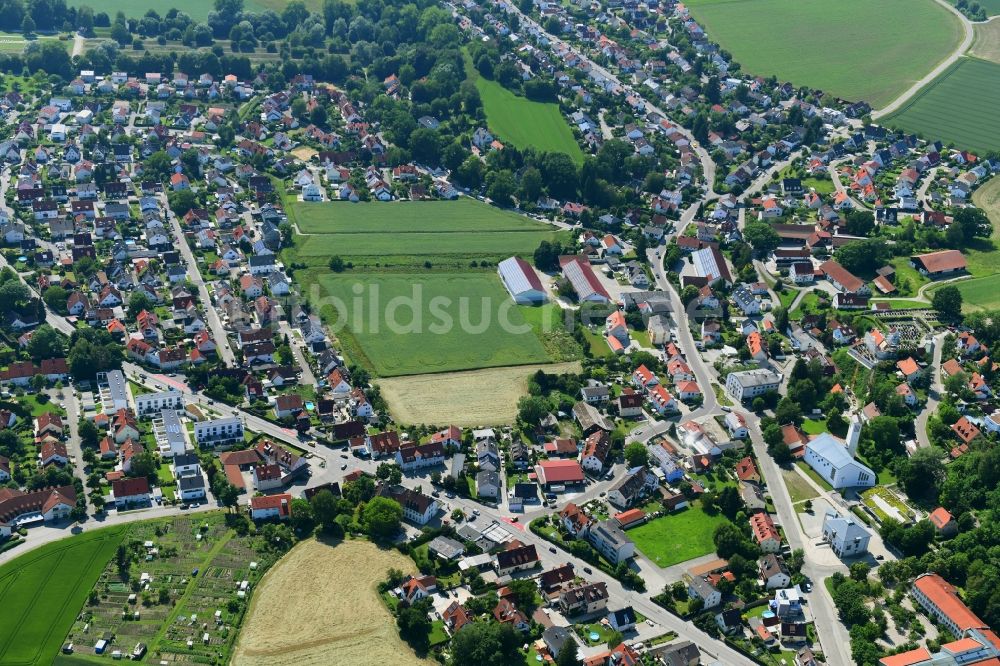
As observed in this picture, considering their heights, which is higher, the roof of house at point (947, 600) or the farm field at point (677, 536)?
the roof of house at point (947, 600)

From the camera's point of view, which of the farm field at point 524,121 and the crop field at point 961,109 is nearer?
the farm field at point 524,121

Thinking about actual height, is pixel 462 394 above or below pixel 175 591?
above

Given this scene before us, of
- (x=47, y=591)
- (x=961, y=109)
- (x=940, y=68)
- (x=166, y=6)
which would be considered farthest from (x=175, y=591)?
(x=940, y=68)

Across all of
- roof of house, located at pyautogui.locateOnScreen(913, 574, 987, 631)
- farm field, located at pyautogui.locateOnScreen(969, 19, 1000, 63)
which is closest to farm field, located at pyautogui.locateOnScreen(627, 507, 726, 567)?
roof of house, located at pyautogui.locateOnScreen(913, 574, 987, 631)

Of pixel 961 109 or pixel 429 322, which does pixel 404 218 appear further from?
pixel 961 109

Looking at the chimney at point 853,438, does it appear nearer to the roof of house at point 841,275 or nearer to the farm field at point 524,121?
the roof of house at point 841,275

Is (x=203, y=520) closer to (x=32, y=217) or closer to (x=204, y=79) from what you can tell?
(x=32, y=217)

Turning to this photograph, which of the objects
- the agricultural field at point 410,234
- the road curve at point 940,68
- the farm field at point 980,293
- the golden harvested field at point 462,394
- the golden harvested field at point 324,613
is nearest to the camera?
the golden harvested field at point 324,613

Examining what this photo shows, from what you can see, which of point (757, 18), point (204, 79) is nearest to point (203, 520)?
point (204, 79)

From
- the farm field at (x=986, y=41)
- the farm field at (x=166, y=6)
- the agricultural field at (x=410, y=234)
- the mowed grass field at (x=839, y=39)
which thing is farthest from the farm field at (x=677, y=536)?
the farm field at (x=166, y=6)
